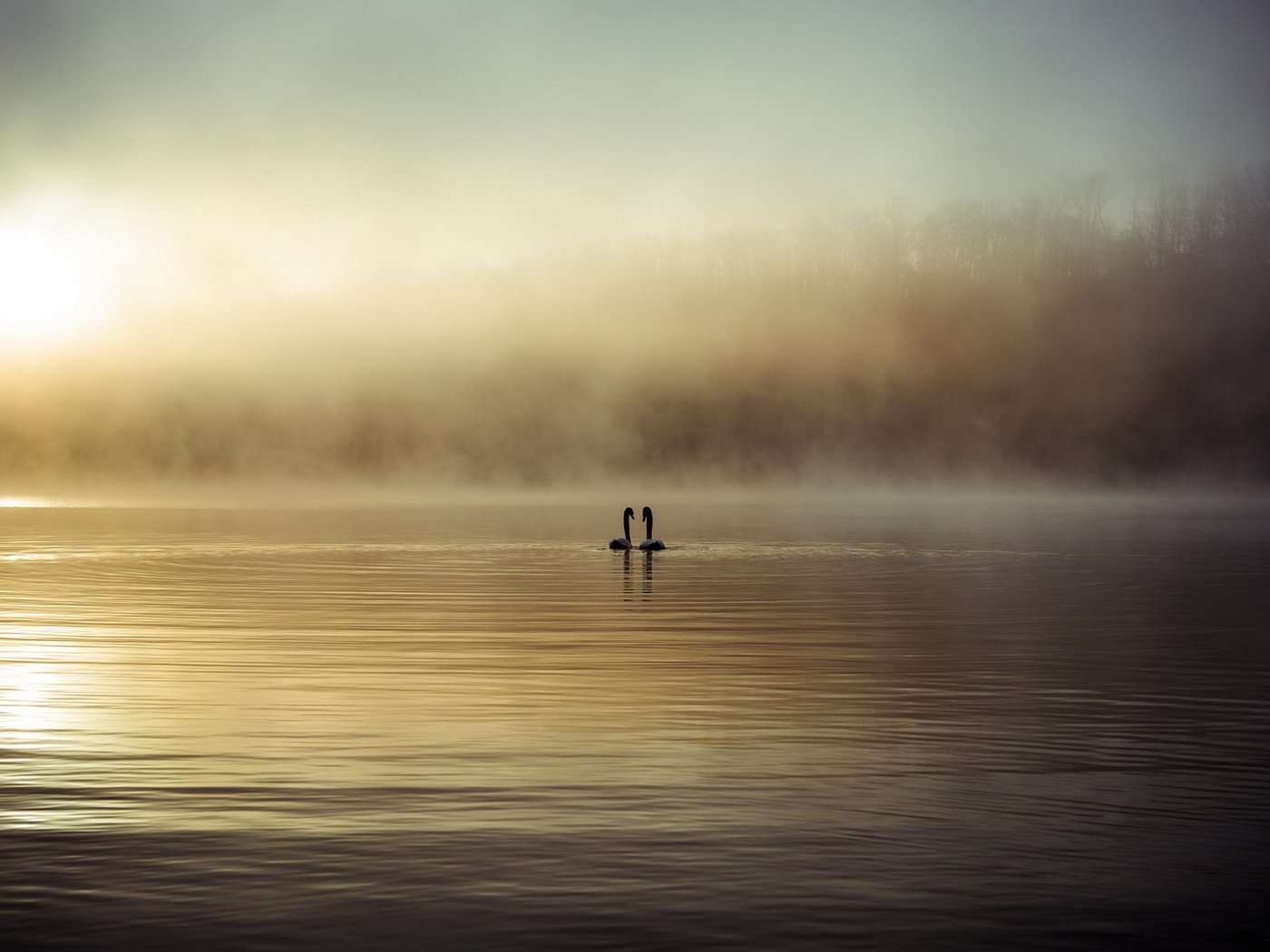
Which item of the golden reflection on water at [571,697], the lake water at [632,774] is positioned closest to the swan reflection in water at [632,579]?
the golden reflection on water at [571,697]

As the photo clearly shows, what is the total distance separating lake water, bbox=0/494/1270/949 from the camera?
12234mm

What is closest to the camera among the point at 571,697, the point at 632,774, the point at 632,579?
the point at 632,774

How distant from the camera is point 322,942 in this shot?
1151 cm

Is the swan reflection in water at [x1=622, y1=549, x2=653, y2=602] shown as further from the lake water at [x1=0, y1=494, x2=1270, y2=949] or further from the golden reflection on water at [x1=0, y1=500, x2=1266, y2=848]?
the lake water at [x1=0, y1=494, x2=1270, y2=949]

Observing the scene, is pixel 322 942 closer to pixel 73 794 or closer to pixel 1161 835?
pixel 73 794

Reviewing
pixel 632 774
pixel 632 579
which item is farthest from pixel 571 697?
pixel 632 579

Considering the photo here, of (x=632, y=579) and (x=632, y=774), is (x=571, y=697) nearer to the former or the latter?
(x=632, y=774)

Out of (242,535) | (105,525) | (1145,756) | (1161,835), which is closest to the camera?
(1161,835)

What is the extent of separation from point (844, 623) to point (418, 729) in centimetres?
1665

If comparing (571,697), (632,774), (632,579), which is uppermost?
(632,579)

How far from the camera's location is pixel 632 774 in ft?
56.5

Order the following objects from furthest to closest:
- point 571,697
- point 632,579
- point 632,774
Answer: point 632,579
point 571,697
point 632,774

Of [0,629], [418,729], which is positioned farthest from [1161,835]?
[0,629]

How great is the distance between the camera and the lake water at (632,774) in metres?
12.2
